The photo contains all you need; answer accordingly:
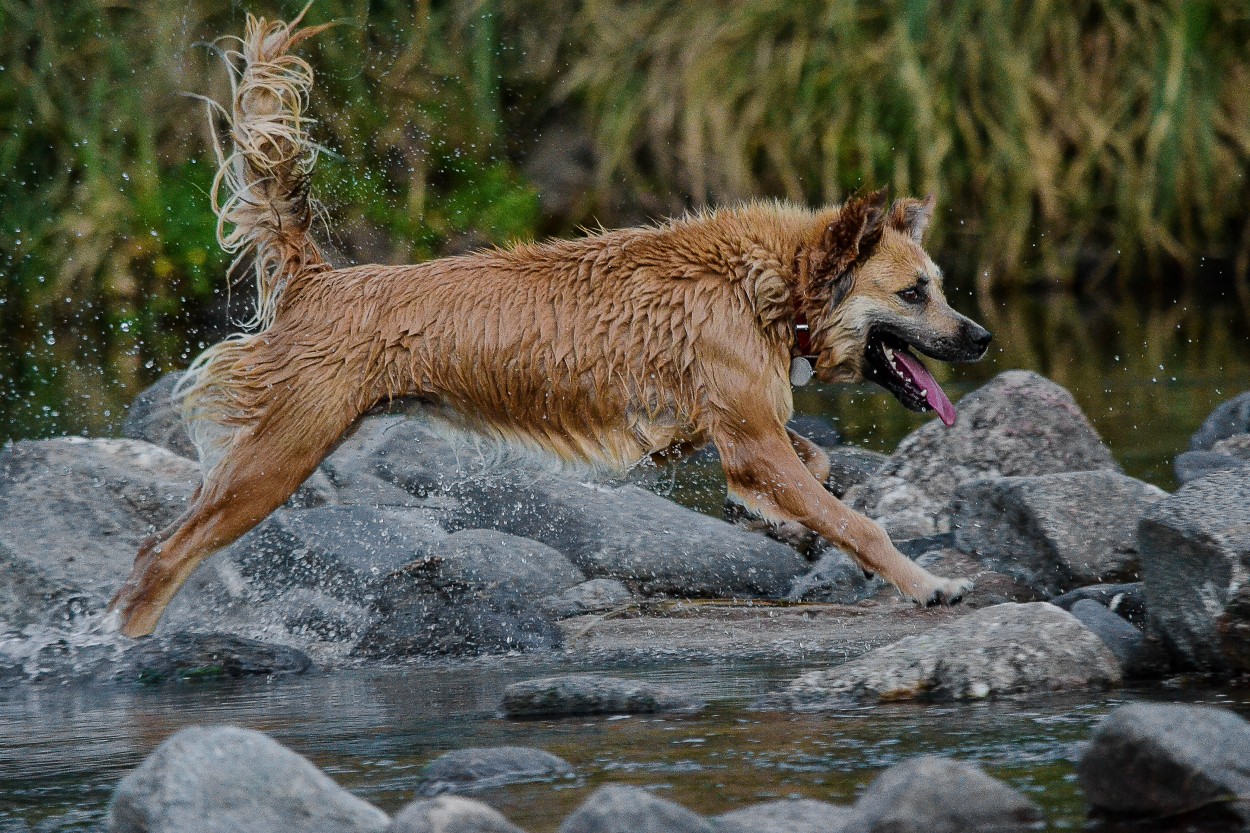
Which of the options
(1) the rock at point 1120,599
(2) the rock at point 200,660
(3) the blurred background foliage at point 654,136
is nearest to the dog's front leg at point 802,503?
(1) the rock at point 1120,599

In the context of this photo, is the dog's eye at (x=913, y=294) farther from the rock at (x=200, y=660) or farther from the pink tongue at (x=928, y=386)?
the rock at (x=200, y=660)

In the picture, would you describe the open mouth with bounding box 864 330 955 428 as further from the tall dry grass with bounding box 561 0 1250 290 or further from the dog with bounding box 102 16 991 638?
the tall dry grass with bounding box 561 0 1250 290

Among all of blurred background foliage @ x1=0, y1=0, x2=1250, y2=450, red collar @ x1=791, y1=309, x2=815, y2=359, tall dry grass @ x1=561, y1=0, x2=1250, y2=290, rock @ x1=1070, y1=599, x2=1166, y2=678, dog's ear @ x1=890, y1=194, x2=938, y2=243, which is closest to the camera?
rock @ x1=1070, y1=599, x2=1166, y2=678

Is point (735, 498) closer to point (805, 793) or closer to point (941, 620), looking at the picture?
point (941, 620)

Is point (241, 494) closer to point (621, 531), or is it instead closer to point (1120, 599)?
point (621, 531)

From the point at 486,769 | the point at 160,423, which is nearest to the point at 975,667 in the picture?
the point at 486,769

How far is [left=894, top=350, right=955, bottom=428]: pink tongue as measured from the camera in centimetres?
699

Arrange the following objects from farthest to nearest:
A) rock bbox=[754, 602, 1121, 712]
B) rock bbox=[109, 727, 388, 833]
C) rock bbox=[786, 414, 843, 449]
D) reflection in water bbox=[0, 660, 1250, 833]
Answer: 1. rock bbox=[786, 414, 843, 449]
2. rock bbox=[754, 602, 1121, 712]
3. reflection in water bbox=[0, 660, 1250, 833]
4. rock bbox=[109, 727, 388, 833]

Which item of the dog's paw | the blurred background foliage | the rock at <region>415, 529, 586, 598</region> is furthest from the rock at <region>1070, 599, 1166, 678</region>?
the blurred background foliage

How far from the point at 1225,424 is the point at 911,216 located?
3285 millimetres

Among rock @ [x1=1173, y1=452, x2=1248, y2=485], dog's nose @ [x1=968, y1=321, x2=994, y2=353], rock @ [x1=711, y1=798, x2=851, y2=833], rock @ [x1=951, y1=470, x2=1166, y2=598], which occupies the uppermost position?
dog's nose @ [x1=968, y1=321, x2=994, y2=353]

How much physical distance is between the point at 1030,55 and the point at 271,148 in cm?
1550

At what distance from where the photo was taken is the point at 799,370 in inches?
274

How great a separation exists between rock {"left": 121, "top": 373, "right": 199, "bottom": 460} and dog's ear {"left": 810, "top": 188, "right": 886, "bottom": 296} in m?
3.87
